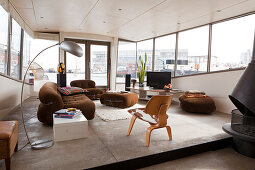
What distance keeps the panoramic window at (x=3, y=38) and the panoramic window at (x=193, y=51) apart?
5238 millimetres

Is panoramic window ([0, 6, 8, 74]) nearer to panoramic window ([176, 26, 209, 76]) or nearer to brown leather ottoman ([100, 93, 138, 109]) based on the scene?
brown leather ottoman ([100, 93, 138, 109])

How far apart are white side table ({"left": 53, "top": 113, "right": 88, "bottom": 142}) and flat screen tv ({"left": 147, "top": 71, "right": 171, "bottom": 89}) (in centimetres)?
394

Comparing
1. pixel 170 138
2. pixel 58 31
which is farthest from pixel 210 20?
pixel 58 31

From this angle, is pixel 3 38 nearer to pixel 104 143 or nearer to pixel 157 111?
pixel 104 143

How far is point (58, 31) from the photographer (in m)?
7.12

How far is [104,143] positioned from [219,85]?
148 inches

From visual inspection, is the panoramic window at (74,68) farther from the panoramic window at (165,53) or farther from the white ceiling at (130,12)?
the panoramic window at (165,53)

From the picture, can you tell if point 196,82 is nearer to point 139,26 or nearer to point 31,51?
point 139,26

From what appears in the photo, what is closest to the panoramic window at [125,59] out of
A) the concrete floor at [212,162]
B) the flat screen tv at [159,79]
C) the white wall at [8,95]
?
the flat screen tv at [159,79]

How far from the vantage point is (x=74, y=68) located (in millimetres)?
7703

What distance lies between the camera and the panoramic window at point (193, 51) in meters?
5.47

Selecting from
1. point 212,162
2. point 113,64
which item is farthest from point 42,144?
point 113,64

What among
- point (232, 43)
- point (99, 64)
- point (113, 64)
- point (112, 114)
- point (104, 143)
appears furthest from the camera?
point (99, 64)

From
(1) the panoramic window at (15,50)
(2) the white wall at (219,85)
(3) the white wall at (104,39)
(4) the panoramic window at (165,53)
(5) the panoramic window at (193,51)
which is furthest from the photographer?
(3) the white wall at (104,39)
